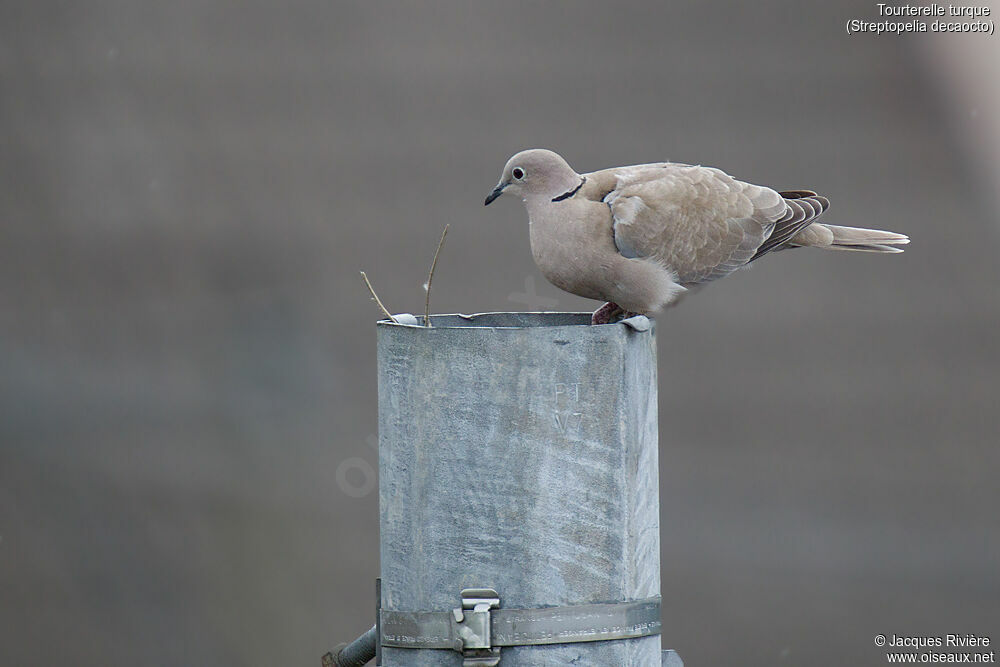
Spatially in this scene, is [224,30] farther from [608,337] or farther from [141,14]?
[608,337]

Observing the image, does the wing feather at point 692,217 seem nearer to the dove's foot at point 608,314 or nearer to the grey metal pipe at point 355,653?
the dove's foot at point 608,314

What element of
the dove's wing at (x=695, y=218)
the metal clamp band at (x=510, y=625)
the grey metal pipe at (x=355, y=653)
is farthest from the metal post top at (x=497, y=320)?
the grey metal pipe at (x=355, y=653)

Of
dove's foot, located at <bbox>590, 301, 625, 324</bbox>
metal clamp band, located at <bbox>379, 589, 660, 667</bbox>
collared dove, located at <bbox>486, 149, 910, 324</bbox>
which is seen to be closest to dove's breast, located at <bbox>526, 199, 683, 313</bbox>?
collared dove, located at <bbox>486, 149, 910, 324</bbox>

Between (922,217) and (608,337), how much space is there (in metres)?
3.07

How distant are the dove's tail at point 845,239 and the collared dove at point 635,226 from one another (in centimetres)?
19

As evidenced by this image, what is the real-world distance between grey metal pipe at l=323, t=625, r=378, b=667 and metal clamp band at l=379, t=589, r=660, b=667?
291 mm

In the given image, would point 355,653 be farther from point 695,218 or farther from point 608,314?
point 695,218

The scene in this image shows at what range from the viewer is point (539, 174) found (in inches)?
97.2

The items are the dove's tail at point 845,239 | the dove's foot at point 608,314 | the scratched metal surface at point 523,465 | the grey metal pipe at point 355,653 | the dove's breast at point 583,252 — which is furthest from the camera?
the dove's tail at point 845,239

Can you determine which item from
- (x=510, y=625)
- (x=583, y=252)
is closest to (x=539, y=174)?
(x=583, y=252)

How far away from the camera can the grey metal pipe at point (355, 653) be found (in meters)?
2.15

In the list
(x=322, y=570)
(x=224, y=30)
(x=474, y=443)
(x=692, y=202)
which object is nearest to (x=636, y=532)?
(x=474, y=443)

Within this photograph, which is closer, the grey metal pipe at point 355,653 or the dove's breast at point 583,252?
the grey metal pipe at point 355,653

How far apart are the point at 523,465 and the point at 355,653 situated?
0.60m
